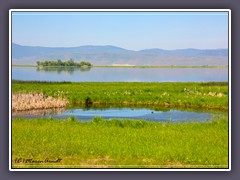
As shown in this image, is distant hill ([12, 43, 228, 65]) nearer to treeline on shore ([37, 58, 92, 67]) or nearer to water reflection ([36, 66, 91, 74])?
treeline on shore ([37, 58, 92, 67])

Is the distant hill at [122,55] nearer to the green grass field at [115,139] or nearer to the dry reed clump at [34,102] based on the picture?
the green grass field at [115,139]

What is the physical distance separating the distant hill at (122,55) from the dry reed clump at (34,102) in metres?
0.92

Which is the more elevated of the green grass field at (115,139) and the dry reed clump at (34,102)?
the dry reed clump at (34,102)

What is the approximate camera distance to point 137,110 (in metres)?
15.8

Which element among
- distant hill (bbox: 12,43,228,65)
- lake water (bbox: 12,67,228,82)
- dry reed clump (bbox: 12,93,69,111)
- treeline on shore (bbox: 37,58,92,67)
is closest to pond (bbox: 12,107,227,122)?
dry reed clump (bbox: 12,93,69,111)

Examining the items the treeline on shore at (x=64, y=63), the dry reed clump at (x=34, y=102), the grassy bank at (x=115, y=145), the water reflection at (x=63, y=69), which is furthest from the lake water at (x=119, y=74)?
the grassy bank at (x=115, y=145)

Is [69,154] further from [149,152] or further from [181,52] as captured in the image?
[181,52]

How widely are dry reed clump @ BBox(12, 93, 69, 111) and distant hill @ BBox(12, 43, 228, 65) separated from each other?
918mm

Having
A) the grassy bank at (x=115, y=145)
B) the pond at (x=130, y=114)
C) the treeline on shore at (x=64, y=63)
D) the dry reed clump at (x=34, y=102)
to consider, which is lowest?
the grassy bank at (x=115, y=145)

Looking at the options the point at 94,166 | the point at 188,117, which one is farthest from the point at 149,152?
the point at 188,117

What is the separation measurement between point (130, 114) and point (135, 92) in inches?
47.0

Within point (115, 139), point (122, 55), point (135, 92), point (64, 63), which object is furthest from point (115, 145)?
point (135, 92)

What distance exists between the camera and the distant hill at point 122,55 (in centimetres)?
1149

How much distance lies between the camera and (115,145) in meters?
11.6
